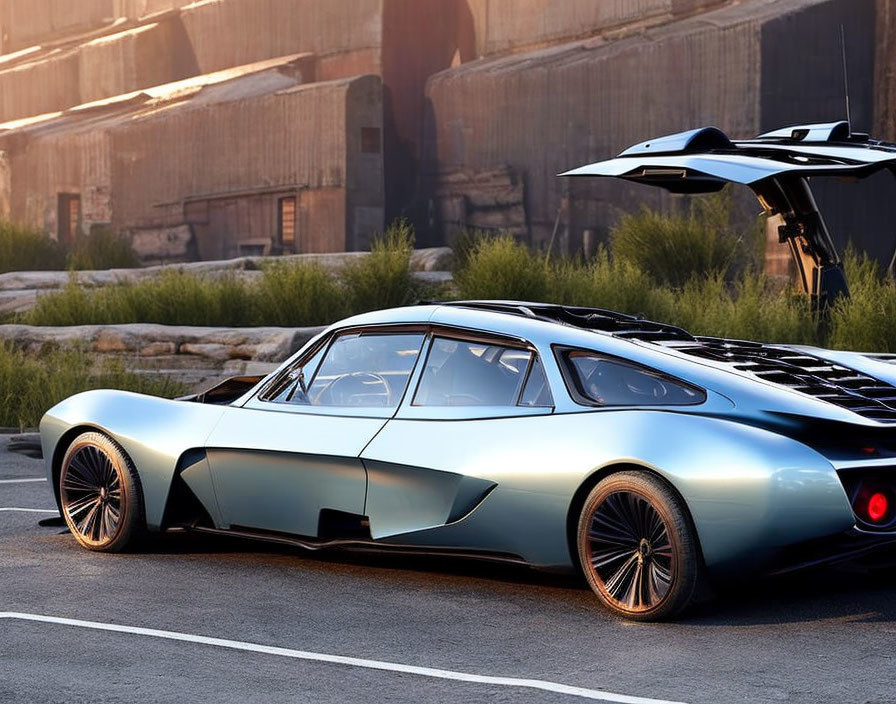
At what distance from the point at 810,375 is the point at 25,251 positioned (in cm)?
2383

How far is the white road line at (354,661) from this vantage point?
17.4 feet

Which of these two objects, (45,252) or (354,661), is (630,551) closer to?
(354,661)

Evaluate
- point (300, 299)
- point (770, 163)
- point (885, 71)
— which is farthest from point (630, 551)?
point (885, 71)

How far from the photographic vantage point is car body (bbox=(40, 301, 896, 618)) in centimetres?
606

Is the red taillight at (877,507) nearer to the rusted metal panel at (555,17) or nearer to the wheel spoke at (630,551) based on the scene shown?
the wheel spoke at (630,551)

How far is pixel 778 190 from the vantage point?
12.4m

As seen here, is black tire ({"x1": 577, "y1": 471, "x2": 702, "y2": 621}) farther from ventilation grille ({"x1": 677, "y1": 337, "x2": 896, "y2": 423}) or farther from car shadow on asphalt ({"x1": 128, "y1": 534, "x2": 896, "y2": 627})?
ventilation grille ({"x1": 677, "y1": 337, "x2": 896, "y2": 423})

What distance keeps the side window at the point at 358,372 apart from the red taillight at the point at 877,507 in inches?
89.0

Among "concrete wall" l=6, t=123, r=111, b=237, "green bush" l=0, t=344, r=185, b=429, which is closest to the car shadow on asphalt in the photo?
"green bush" l=0, t=344, r=185, b=429

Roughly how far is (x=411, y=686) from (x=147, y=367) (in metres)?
11.3

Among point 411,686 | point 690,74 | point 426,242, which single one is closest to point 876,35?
point 690,74

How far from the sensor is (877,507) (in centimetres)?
606

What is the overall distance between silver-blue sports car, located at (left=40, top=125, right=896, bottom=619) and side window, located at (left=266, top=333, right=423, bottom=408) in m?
0.01

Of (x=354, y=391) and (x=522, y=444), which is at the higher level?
(x=354, y=391)
